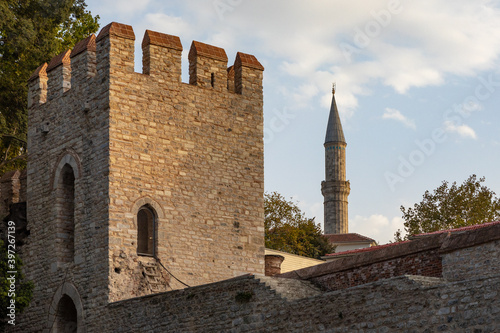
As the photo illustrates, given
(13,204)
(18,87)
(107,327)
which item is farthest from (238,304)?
(18,87)

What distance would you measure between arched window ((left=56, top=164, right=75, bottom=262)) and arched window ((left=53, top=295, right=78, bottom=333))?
0.92 meters

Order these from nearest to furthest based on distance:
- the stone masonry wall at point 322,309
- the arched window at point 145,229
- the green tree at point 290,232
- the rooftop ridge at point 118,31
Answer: the stone masonry wall at point 322,309 < the arched window at point 145,229 < the rooftop ridge at point 118,31 < the green tree at point 290,232

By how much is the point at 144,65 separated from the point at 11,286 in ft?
19.0

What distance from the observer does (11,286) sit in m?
18.3

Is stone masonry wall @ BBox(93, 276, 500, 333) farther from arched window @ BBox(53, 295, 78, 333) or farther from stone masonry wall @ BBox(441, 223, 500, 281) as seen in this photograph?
arched window @ BBox(53, 295, 78, 333)

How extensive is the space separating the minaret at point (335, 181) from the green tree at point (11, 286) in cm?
5555

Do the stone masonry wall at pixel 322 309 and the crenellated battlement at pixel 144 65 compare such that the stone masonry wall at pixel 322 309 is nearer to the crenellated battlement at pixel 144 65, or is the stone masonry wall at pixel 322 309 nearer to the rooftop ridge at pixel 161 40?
the crenellated battlement at pixel 144 65

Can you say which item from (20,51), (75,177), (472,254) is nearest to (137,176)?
(75,177)

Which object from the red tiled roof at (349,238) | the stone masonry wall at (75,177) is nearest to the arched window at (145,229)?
the stone masonry wall at (75,177)

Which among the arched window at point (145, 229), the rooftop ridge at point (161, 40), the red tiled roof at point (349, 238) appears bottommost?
the arched window at point (145, 229)

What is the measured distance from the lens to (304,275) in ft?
51.2

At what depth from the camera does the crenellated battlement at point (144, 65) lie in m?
17.7

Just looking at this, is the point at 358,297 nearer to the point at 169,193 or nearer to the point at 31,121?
the point at 169,193

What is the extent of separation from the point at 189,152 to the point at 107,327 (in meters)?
4.29
